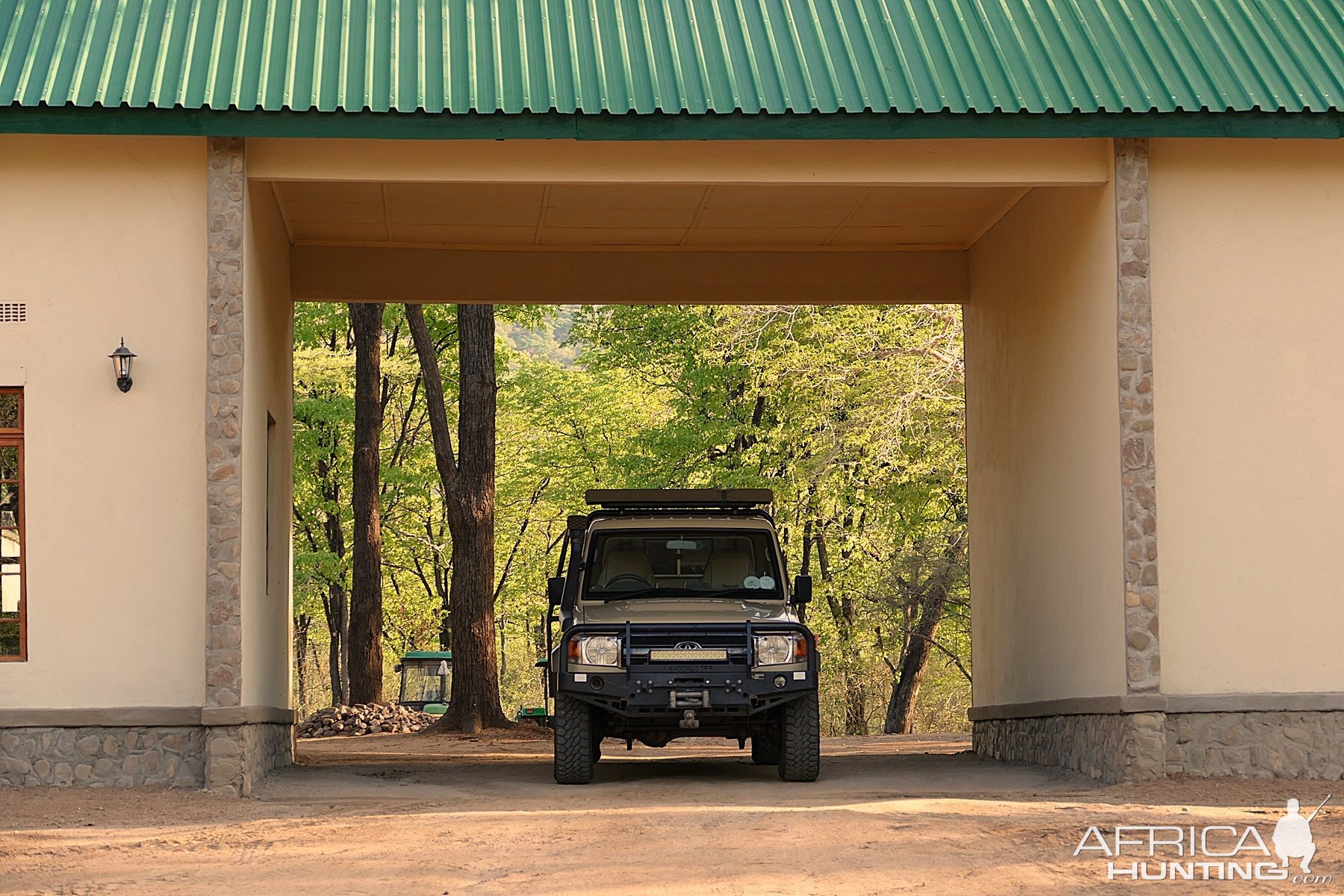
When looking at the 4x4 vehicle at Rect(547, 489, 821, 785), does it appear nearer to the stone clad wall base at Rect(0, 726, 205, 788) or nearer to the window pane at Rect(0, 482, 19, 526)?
the stone clad wall base at Rect(0, 726, 205, 788)

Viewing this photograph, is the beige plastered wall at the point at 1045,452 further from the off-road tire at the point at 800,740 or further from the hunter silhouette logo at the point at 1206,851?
the hunter silhouette logo at the point at 1206,851

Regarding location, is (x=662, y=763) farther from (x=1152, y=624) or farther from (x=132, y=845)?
(x=132, y=845)

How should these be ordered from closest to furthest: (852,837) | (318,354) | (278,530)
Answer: (852,837)
(278,530)
(318,354)

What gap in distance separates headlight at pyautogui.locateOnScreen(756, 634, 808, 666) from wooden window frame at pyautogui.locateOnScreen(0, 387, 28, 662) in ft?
17.8

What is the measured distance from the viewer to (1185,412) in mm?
12289

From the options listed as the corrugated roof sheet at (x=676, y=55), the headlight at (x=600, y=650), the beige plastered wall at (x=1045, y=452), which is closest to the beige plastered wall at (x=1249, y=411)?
the beige plastered wall at (x=1045, y=452)

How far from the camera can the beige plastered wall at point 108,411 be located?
1167 cm

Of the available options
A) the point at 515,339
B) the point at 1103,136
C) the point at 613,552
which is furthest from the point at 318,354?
the point at 515,339

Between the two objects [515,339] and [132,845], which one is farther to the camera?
[515,339]

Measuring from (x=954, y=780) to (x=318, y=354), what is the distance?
2532 centimetres

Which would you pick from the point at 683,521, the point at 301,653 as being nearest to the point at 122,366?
the point at 683,521

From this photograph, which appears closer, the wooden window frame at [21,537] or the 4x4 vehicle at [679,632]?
the wooden window frame at [21,537]

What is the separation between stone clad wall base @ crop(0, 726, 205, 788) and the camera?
1148cm

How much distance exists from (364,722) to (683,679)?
1446cm
